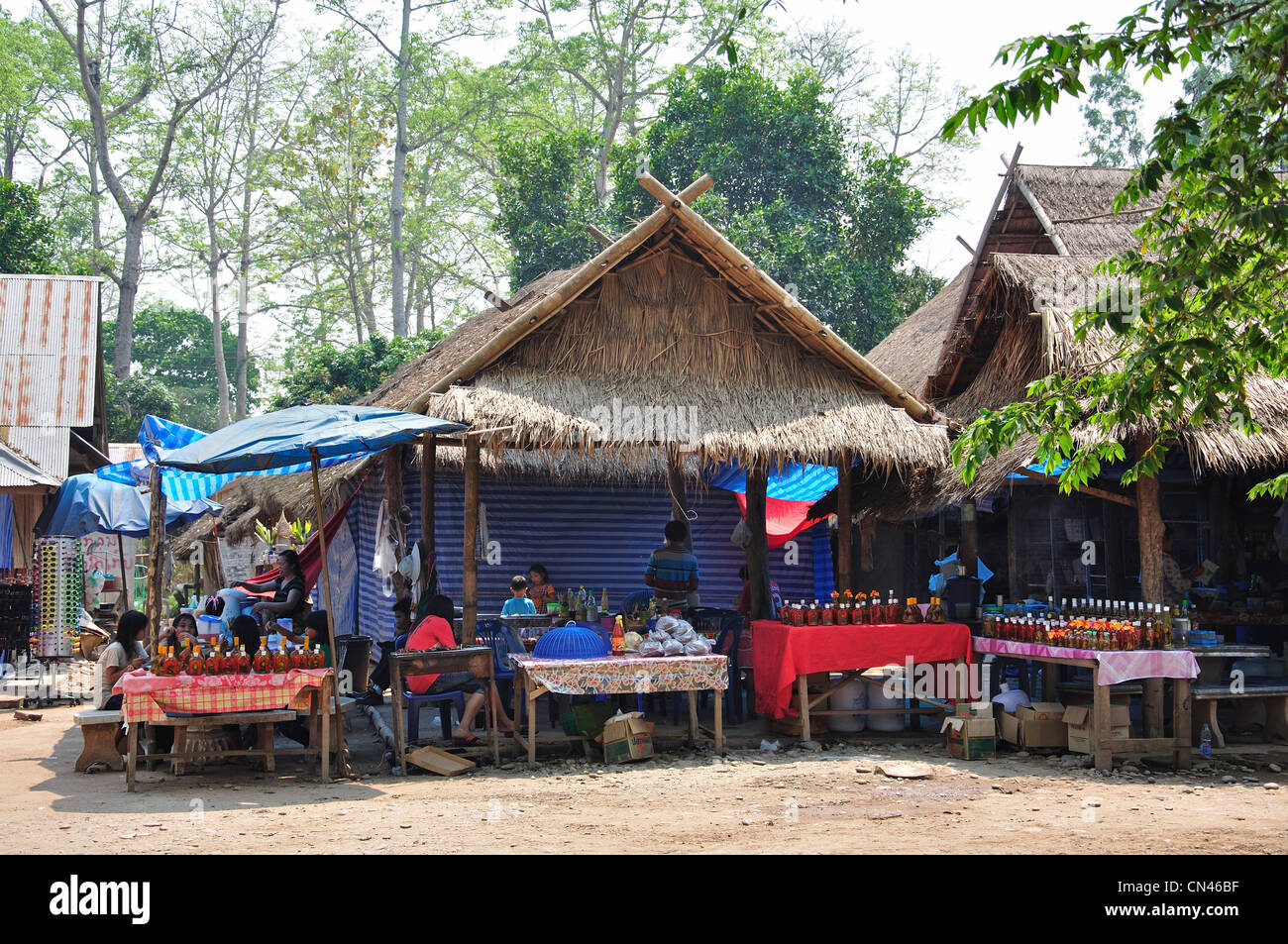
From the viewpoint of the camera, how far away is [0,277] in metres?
18.1

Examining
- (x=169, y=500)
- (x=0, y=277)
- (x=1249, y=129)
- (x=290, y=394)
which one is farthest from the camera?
(x=290, y=394)

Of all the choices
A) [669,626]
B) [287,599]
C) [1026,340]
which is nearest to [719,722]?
[669,626]

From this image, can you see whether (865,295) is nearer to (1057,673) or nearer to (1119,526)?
(1119,526)

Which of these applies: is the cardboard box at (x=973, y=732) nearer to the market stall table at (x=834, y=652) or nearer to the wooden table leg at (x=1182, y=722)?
the market stall table at (x=834, y=652)

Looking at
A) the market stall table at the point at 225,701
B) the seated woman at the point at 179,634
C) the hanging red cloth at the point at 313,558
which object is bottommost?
the market stall table at the point at 225,701

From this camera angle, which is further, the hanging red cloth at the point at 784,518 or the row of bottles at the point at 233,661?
the hanging red cloth at the point at 784,518

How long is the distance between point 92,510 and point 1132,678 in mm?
12054

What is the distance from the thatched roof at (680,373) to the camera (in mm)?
9750

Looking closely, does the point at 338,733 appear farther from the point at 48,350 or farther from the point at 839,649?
the point at 48,350

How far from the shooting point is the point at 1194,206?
5.55 metres

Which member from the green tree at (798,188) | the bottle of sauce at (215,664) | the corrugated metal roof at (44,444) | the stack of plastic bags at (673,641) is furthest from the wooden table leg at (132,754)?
the green tree at (798,188)

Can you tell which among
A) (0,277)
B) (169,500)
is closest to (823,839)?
(169,500)

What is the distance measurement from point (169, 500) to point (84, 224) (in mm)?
25135

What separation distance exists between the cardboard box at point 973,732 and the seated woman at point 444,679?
143 inches
